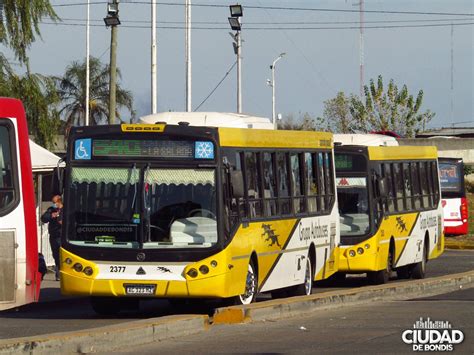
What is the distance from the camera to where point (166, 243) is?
60.0 ft

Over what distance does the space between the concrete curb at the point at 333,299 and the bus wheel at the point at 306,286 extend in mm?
1321

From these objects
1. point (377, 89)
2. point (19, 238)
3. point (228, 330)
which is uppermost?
point (377, 89)

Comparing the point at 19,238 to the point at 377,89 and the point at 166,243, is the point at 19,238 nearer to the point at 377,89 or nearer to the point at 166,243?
the point at 166,243

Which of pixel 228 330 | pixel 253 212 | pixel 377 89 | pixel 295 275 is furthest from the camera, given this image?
pixel 377 89

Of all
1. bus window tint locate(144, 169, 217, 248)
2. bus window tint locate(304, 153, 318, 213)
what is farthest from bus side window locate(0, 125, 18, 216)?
A: bus window tint locate(304, 153, 318, 213)

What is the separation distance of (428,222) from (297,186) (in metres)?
8.58

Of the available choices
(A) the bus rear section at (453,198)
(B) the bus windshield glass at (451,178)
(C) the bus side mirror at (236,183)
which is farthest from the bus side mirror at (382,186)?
(B) the bus windshield glass at (451,178)

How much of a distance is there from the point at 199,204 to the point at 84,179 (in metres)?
1.64

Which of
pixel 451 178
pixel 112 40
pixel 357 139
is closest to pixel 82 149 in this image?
pixel 357 139

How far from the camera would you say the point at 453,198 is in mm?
47281

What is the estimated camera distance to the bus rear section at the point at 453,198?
47094mm

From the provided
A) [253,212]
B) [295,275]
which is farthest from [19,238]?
[295,275]

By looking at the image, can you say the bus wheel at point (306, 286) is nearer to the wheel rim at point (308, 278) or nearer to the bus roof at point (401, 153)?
the wheel rim at point (308, 278)

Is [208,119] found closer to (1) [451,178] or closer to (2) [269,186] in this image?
(2) [269,186]
